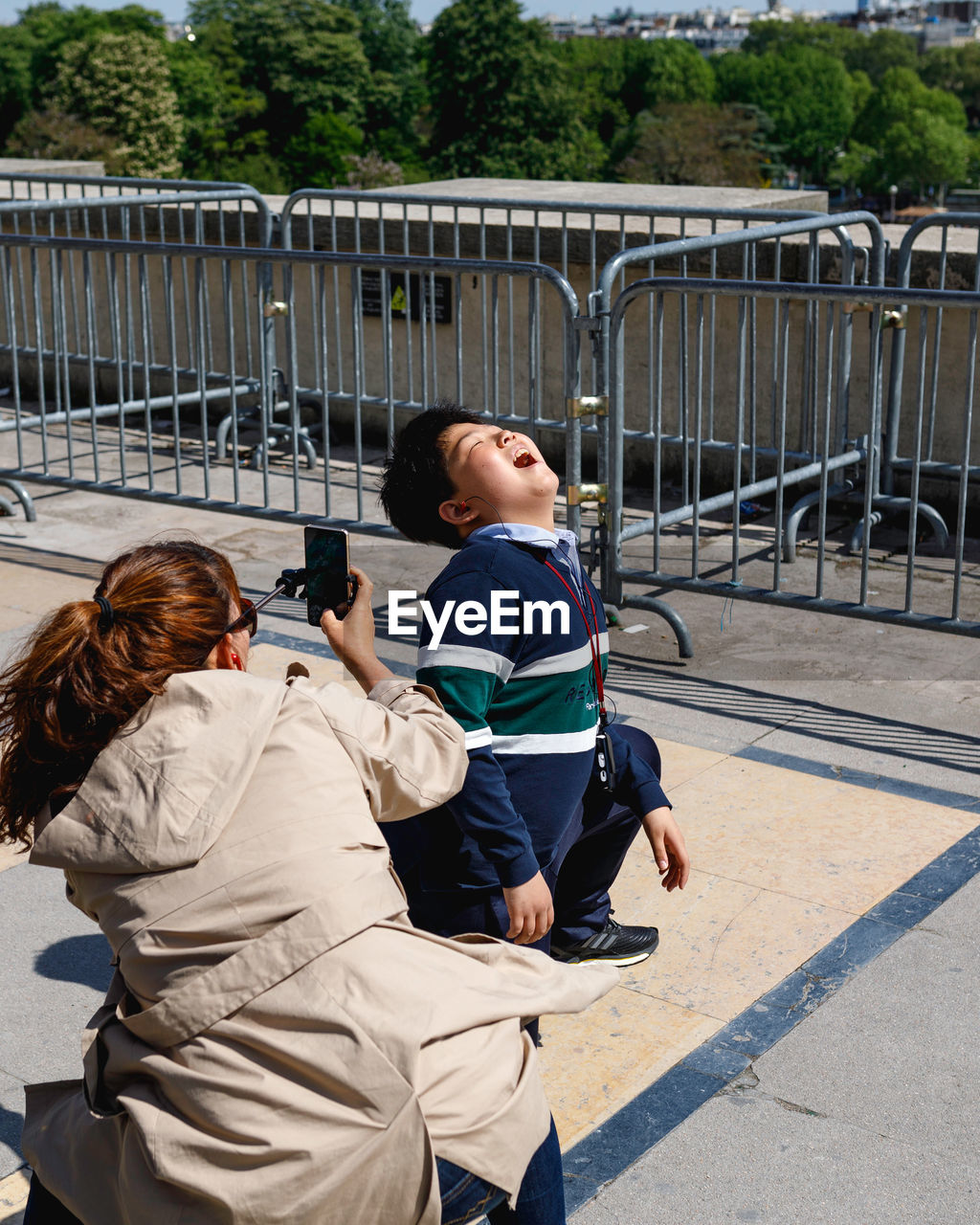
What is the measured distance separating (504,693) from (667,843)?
51 centimetres

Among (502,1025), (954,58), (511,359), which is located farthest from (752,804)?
(954,58)

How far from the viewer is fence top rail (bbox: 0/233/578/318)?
18.7ft

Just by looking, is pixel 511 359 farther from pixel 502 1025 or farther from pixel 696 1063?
pixel 502 1025

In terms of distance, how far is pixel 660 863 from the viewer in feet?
9.54

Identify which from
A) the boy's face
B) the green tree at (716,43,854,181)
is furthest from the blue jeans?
the green tree at (716,43,854,181)

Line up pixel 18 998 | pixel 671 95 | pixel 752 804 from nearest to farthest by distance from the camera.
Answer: pixel 18 998
pixel 752 804
pixel 671 95

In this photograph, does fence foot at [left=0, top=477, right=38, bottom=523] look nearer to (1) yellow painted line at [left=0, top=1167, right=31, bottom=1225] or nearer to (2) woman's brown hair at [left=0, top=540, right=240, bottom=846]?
(1) yellow painted line at [left=0, top=1167, right=31, bottom=1225]

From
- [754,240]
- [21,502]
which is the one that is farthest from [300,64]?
[754,240]

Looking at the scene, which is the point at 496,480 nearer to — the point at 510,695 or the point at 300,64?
the point at 510,695

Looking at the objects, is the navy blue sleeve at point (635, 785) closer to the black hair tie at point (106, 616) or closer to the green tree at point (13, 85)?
the black hair tie at point (106, 616)

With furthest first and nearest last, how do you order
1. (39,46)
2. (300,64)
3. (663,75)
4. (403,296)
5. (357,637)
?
1. (663,75)
2. (39,46)
3. (300,64)
4. (403,296)
5. (357,637)

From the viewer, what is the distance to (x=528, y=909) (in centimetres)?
257

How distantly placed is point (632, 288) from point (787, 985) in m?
3.01

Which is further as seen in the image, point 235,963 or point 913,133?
point 913,133
